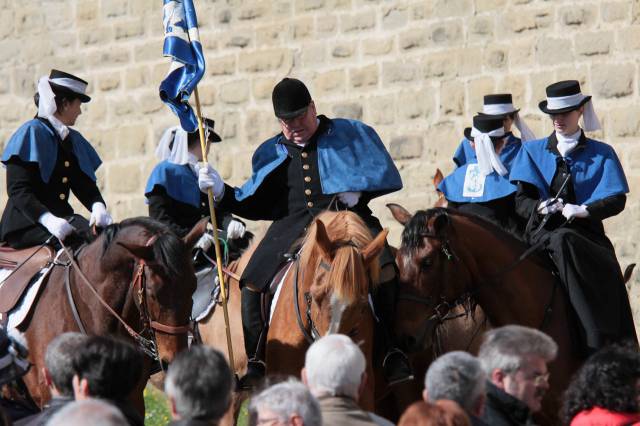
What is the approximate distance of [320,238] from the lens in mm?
7562

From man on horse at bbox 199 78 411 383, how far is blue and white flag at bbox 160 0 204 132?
2.06 feet

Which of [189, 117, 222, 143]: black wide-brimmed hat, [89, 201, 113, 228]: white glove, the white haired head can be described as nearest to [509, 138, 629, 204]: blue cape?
[89, 201, 113, 228]: white glove

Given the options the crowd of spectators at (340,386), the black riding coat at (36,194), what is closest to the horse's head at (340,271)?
the crowd of spectators at (340,386)

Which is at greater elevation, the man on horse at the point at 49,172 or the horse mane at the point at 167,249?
the man on horse at the point at 49,172

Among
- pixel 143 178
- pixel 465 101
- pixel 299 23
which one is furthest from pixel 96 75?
pixel 465 101

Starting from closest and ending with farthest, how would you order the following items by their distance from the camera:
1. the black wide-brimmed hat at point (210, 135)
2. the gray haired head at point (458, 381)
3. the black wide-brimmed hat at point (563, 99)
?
1. the gray haired head at point (458, 381)
2. the black wide-brimmed hat at point (563, 99)
3. the black wide-brimmed hat at point (210, 135)

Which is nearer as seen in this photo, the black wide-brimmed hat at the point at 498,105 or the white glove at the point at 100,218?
the white glove at the point at 100,218

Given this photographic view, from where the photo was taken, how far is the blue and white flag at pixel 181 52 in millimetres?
9102

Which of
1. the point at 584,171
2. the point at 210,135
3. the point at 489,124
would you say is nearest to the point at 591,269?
the point at 584,171

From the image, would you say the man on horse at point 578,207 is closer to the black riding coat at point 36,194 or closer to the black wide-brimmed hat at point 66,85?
the black riding coat at point 36,194

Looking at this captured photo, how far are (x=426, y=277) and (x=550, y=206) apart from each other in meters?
1.24

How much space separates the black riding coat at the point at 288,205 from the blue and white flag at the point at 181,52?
2.63ft

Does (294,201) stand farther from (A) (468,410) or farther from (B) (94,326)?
(A) (468,410)

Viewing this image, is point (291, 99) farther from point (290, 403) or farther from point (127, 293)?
point (290, 403)
